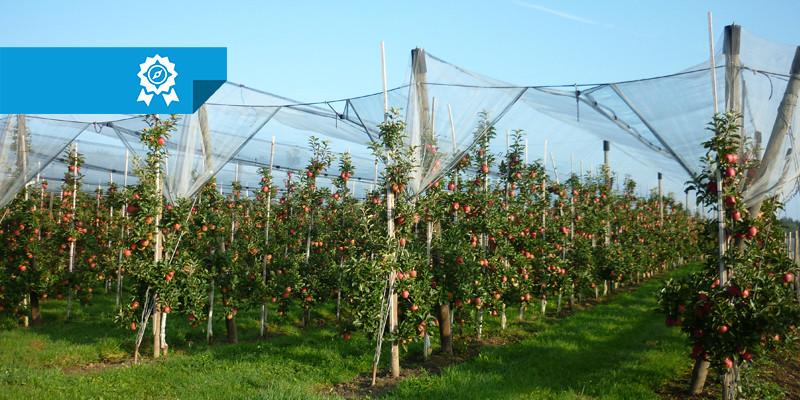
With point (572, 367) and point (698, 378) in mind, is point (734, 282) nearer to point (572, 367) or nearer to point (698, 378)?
point (698, 378)

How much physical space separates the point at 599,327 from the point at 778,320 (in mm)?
5440

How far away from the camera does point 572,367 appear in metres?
7.55

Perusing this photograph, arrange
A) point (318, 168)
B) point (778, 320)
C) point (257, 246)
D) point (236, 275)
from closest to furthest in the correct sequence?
point (778, 320), point (236, 275), point (257, 246), point (318, 168)

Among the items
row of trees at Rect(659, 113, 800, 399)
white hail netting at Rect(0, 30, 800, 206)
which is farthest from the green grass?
white hail netting at Rect(0, 30, 800, 206)

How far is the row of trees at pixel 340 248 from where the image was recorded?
7.17 meters

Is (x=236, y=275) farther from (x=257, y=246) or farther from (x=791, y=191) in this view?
(x=791, y=191)

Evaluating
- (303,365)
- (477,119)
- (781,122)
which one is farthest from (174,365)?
(781,122)

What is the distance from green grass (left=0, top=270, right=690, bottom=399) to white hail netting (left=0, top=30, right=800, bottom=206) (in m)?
2.73

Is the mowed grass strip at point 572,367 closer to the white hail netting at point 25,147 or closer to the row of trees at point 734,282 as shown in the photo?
the row of trees at point 734,282

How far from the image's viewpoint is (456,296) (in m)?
8.07

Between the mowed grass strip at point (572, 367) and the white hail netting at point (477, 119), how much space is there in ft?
6.88

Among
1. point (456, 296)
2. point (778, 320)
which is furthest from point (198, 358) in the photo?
point (778, 320)

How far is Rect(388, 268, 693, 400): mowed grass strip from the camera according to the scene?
6277mm

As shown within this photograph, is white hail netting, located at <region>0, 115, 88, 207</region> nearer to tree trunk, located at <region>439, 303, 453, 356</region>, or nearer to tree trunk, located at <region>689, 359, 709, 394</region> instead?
tree trunk, located at <region>439, 303, 453, 356</region>
